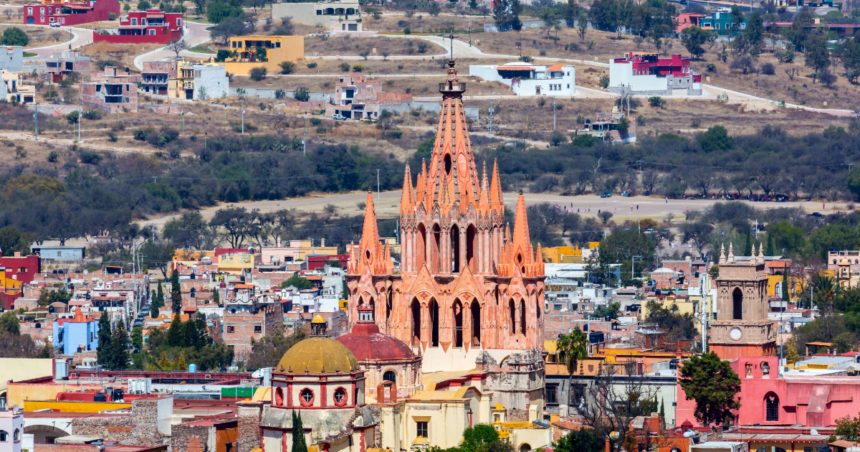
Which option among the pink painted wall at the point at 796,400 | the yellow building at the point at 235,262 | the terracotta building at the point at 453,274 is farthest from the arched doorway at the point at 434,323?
the yellow building at the point at 235,262

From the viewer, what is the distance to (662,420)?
228 ft

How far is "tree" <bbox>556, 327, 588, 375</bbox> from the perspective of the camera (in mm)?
83688

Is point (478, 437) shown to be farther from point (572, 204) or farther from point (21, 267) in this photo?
point (572, 204)

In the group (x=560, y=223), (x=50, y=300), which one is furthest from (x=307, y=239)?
(x=50, y=300)

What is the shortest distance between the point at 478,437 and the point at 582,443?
4042 mm

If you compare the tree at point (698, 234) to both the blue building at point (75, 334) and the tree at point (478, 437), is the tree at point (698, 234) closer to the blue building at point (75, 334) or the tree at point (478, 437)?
the blue building at point (75, 334)

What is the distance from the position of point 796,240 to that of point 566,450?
95036mm

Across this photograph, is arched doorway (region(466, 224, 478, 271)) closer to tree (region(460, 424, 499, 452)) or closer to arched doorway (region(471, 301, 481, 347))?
arched doorway (region(471, 301, 481, 347))

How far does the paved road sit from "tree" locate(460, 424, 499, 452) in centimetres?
11214

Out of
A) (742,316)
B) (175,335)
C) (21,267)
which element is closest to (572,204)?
(21,267)

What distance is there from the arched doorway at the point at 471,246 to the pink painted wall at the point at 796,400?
7794 millimetres

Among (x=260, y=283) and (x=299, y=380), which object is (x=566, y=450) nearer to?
(x=299, y=380)

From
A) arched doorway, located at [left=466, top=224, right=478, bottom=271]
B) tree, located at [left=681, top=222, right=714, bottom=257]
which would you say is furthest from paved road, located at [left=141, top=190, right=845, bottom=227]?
arched doorway, located at [left=466, top=224, right=478, bottom=271]

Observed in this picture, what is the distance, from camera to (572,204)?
19012 centimetres
